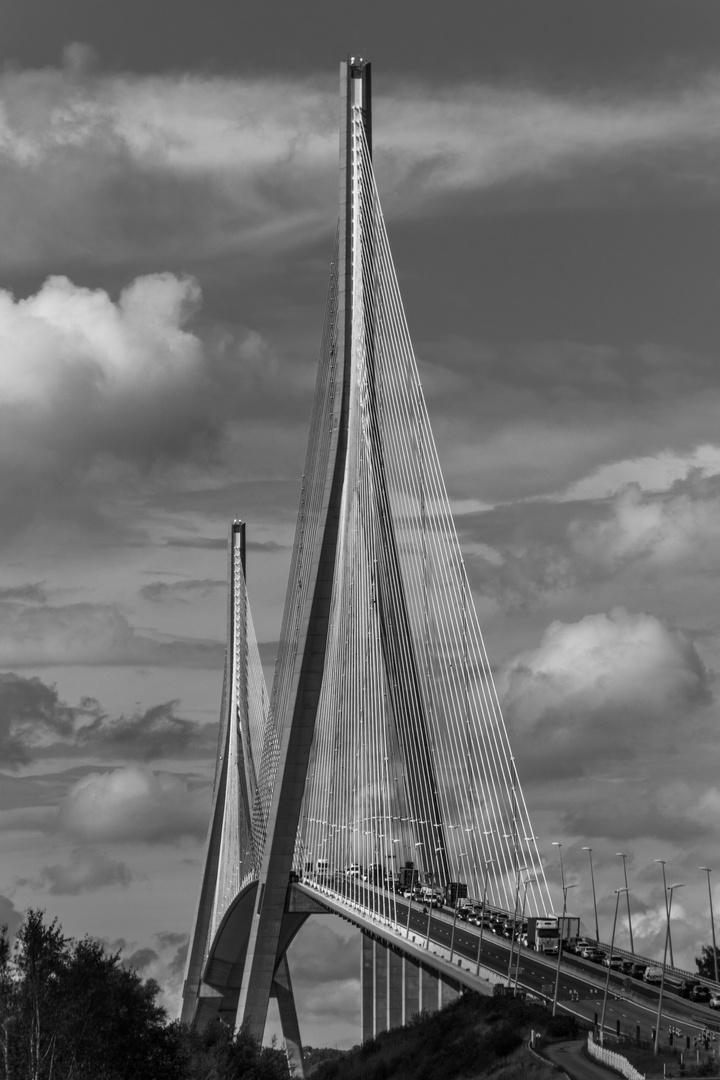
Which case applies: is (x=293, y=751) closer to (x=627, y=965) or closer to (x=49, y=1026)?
(x=49, y=1026)

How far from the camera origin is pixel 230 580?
106062mm

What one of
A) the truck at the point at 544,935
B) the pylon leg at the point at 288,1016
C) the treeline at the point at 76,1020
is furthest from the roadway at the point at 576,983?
the pylon leg at the point at 288,1016

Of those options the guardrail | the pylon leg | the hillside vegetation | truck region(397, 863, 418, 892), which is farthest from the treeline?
the pylon leg

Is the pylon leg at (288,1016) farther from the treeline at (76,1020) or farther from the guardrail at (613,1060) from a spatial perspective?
the guardrail at (613,1060)

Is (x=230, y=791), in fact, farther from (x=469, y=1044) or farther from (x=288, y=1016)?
(x=469, y=1044)

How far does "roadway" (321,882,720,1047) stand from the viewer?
171 ft

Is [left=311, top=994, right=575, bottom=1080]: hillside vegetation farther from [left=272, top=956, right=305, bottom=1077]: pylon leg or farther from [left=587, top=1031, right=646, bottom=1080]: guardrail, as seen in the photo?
[left=272, top=956, right=305, bottom=1077]: pylon leg

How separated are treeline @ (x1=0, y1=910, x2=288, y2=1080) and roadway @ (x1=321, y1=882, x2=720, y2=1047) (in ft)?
27.2

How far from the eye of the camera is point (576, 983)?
6028cm

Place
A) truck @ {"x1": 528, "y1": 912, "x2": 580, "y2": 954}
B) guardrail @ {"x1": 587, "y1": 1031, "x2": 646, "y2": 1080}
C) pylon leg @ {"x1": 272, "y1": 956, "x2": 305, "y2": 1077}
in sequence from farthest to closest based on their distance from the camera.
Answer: pylon leg @ {"x1": 272, "y1": 956, "x2": 305, "y2": 1077} → truck @ {"x1": 528, "y1": 912, "x2": 580, "y2": 954} → guardrail @ {"x1": 587, "y1": 1031, "x2": 646, "y2": 1080}

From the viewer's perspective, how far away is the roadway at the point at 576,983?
171 feet

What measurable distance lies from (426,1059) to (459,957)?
7430 millimetres

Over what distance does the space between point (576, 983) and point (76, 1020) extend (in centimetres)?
2321

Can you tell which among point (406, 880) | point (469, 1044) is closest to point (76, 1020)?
point (469, 1044)
